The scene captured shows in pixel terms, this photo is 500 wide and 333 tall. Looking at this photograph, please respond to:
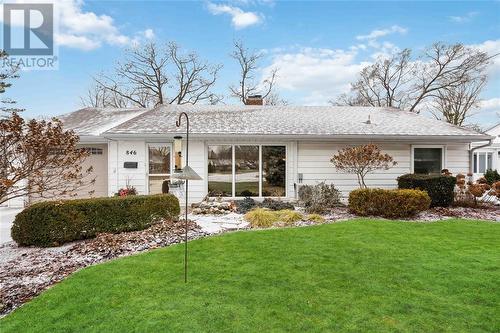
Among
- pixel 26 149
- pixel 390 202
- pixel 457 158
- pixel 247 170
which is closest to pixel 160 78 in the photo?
pixel 247 170

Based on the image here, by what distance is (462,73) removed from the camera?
83.8ft

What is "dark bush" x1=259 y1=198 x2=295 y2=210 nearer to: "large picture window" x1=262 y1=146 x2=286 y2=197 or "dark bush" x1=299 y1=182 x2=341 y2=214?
"dark bush" x1=299 y1=182 x2=341 y2=214

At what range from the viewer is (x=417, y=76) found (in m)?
28.0

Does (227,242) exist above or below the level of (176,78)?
below

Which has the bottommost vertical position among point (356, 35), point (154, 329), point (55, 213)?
point (154, 329)

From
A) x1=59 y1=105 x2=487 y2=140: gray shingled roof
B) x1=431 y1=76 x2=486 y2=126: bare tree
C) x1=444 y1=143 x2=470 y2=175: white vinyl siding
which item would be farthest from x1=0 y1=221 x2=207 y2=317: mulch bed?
x1=431 y1=76 x2=486 y2=126: bare tree

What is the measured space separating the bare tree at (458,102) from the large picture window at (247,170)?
2263cm

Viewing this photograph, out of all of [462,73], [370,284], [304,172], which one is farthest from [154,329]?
[462,73]

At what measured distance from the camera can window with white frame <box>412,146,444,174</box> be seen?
12117 millimetres

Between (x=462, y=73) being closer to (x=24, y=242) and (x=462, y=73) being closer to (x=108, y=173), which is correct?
(x=108, y=173)

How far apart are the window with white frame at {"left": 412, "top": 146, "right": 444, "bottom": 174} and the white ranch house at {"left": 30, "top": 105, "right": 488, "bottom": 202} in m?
0.03

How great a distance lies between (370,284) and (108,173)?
9.77 metres

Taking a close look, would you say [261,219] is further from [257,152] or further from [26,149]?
[26,149]

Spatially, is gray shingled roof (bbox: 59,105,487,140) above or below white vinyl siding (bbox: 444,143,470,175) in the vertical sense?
above
